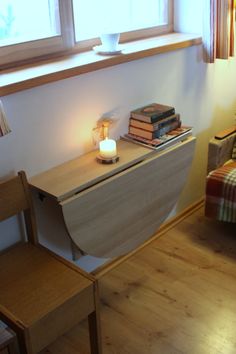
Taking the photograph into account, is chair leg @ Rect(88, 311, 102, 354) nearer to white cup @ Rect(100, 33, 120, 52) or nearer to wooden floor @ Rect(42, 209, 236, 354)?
wooden floor @ Rect(42, 209, 236, 354)

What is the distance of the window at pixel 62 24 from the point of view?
6.44 feet

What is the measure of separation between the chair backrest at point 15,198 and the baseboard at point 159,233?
65cm

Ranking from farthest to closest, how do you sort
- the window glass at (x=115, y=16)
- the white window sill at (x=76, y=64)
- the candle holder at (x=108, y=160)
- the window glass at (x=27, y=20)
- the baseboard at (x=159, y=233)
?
the baseboard at (x=159, y=233) < the window glass at (x=115, y=16) < the candle holder at (x=108, y=160) < the window glass at (x=27, y=20) < the white window sill at (x=76, y=64)

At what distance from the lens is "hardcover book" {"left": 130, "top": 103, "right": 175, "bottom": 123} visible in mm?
2269

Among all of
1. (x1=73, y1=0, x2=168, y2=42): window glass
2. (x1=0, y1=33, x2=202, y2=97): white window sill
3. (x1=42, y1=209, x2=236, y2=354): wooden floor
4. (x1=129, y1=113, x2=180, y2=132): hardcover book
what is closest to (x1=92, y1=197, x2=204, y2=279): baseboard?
(x1=42, y1=209, x2=236, y2=354): wooden floor

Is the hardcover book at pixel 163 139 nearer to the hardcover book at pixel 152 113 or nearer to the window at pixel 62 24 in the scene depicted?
the hardcover book at pixel 152 113

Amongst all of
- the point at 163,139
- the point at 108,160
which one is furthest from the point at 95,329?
the point at 163,139

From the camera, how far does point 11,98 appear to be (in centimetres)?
180

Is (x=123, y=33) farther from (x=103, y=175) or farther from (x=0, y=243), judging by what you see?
(x=0, y=243)

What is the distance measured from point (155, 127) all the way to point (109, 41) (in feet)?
1.43

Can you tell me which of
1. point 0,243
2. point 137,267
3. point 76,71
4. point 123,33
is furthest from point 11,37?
point 137,267

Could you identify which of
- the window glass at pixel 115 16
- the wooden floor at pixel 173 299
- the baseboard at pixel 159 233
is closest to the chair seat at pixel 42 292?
the wooden floor at pixel 173 299

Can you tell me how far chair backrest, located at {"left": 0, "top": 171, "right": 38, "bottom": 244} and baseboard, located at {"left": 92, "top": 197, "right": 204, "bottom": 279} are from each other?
0.65 m

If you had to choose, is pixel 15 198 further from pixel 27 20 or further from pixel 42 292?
pixel 27 20
